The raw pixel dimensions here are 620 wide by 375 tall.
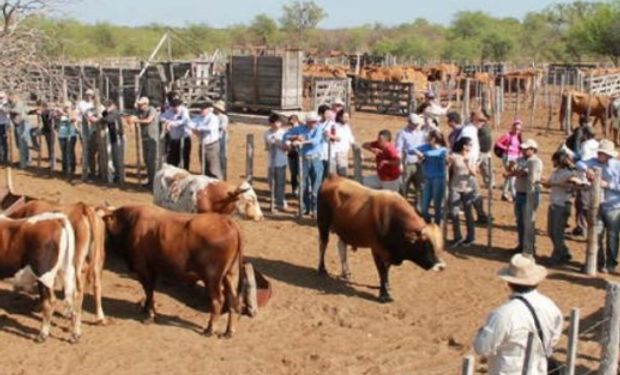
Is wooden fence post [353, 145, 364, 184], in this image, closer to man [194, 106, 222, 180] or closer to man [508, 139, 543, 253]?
man [508, 139, 543, 253]

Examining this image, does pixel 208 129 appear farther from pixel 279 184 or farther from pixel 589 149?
pixel 589 149

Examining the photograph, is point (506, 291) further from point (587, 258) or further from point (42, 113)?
point (42, 113)

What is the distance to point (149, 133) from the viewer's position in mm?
16281

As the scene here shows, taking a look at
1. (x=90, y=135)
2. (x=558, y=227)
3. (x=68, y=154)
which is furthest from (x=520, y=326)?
(x=68, y=154)

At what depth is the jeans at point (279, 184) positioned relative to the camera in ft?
48.2

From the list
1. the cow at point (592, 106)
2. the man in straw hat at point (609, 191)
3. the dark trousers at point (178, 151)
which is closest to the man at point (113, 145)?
the dark trousers at point (178, 151)

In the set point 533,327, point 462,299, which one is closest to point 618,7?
point 462,299

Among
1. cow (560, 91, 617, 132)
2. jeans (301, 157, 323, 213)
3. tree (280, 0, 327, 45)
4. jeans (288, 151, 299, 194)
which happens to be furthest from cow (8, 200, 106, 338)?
tree (280, 0, 327, 45)

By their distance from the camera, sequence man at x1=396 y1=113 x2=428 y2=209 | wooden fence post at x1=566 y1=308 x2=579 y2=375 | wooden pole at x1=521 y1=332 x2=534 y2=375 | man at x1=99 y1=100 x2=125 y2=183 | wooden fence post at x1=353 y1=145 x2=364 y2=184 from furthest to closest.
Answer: man at x1=99 y1=100 x2=125 y2=183
wooden fence post at x1=353 y1=145 x2=364 y2=184
man at x1=396 y1=113 x2=428 y2=209
wooden fence post at x1=566 y1=308 x2=579 y2=375
wooden pole at x1=521 y1=332 x2=534 y2=375

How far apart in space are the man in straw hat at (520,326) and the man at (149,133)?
11.5 m

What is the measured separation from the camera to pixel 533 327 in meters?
5.34

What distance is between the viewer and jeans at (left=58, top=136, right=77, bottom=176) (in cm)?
1808

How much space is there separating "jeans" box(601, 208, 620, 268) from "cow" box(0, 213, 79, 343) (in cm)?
650

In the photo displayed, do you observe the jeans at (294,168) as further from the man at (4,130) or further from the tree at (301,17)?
the tree at (301,17)
